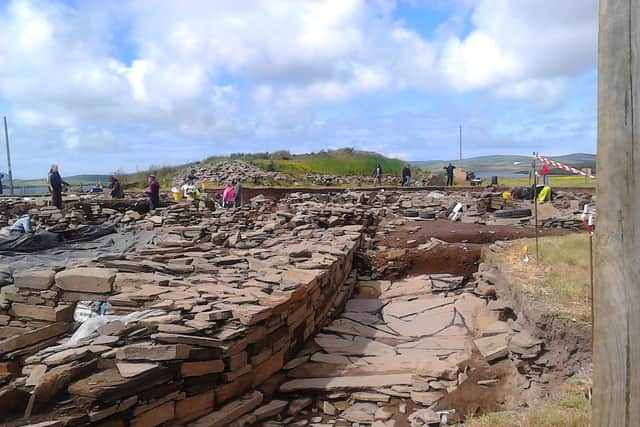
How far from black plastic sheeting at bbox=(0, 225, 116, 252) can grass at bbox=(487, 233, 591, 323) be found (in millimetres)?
7983

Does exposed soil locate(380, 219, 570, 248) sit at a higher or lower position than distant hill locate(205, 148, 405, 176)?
lower

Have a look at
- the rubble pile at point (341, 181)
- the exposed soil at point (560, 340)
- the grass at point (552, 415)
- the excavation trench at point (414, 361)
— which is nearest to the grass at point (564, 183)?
the rubble pile at point (341, 181)

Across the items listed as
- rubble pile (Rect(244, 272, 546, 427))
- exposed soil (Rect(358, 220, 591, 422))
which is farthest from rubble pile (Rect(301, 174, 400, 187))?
rubble pile (Rect(244, 272, 546, 427))

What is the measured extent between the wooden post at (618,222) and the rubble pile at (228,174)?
983 inches

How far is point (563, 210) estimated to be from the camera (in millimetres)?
14570

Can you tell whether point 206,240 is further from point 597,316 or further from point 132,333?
point 597,316

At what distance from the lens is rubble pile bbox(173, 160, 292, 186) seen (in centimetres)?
2725

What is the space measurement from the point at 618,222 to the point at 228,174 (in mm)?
28664

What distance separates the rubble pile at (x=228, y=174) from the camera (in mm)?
27255

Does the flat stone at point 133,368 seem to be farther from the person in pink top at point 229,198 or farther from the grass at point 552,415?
the person in pink top at point 229,198

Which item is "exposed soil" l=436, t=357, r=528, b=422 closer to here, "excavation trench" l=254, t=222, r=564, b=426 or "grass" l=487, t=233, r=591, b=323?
"excavation trench" l=254, t=222, r=564, b=426

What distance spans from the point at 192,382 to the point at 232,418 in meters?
0.49

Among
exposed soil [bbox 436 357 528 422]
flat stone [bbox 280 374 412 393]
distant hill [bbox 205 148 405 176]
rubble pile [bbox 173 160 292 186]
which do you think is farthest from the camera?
distant hill [bbox 205 148 405 176]

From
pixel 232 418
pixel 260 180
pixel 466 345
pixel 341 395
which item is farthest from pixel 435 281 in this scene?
pixel 260 180
